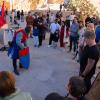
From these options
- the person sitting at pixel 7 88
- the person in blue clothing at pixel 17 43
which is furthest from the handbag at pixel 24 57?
the person sitting at pixel 7 88

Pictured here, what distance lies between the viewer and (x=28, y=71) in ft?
38.8

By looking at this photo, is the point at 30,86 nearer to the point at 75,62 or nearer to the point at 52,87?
the point at 52,87

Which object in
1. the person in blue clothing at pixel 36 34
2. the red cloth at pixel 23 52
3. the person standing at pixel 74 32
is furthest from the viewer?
the person in blue clothing at pixel 36 34

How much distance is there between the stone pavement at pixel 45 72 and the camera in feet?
31.4

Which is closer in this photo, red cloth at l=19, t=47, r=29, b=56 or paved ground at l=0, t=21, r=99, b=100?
paved ground at l=0, t=21, r=99, b=100

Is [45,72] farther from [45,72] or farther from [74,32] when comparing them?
[74,32]

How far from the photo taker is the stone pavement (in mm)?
9586

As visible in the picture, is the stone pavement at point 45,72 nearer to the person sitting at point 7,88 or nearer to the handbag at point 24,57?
the handbag at point 24,57

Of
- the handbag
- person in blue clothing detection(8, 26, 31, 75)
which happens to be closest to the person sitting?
person in blue clothing detection(8, 26, 31, 75)

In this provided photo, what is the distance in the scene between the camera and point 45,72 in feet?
38.5

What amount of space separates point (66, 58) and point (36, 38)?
12.2ft

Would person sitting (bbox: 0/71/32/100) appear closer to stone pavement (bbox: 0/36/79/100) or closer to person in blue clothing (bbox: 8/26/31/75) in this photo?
stone pavement (bbox: 0/36/79/100)

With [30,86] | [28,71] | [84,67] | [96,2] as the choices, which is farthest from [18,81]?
[96,2]

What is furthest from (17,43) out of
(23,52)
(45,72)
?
(45,72)
